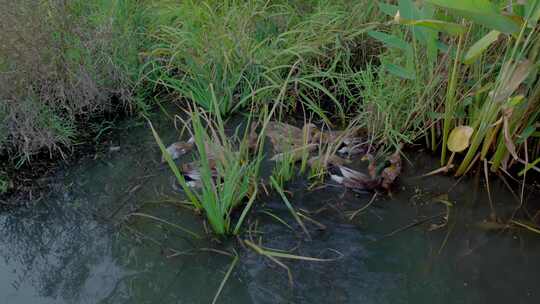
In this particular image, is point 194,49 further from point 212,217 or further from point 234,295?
point 234,295

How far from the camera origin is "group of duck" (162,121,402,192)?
2068 millimetres

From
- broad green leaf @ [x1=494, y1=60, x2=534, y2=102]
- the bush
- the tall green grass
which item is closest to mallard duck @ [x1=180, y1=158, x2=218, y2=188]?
the tall green grass

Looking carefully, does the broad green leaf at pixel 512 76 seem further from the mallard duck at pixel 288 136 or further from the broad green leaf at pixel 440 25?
the mallard duck at pixel 288 136

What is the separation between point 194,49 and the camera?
2.66 m

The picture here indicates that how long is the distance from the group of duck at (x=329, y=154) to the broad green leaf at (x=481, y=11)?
0.71 metres

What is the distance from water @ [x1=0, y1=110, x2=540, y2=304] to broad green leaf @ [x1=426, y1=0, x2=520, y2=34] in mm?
749

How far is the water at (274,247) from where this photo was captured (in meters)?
1.64

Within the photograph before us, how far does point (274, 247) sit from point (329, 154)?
587 millimetres

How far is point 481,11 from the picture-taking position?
159 cm

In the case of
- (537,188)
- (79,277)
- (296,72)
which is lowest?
(79,277)

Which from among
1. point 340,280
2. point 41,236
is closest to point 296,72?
point 340,280

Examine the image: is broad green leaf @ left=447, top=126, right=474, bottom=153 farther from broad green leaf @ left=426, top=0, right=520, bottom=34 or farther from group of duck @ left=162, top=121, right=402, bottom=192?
broad green leaf @ left=426, top=0, right=520, bottom=34

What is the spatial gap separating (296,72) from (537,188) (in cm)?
139

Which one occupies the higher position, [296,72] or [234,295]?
[296,72]
